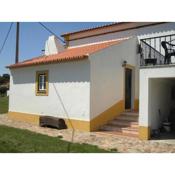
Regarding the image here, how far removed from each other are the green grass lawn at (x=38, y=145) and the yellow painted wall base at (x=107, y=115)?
96.3 inches

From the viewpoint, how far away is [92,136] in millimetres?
12359

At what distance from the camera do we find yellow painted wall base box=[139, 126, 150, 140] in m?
11.8

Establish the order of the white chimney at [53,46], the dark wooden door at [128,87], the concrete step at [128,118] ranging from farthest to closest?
the white chimney at [53,46] → the dark wooden door at [128,87] → the concrete step at [128,118]

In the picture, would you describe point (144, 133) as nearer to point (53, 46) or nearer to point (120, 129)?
point (120, 129)

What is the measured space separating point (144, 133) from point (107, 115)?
9.71 feet

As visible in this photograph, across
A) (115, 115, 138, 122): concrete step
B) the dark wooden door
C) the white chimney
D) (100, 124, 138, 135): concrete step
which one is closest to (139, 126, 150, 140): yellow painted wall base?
(100, 124, 138, 135): concrete step

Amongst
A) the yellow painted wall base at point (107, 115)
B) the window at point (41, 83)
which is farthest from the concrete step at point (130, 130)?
the window at point (41, 83)

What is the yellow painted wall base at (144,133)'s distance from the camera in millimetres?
11797

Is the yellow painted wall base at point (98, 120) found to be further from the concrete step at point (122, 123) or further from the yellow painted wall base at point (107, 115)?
the concrete step at point (122, 123)
